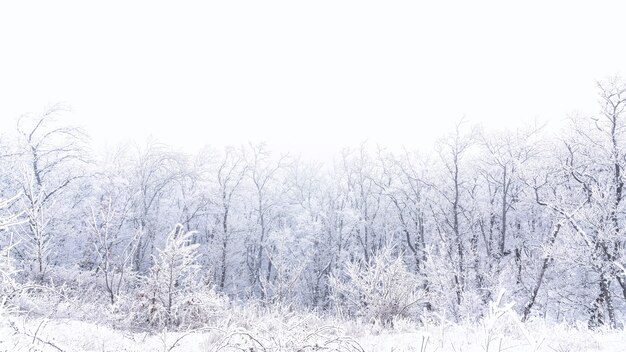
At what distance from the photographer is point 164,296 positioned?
8.15 meters

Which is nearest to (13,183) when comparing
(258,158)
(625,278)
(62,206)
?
(62,206)

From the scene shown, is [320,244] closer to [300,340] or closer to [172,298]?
[172,298]

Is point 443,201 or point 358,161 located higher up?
point 358,161

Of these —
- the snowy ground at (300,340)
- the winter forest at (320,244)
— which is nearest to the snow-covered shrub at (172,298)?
the winter forest at (320,244)

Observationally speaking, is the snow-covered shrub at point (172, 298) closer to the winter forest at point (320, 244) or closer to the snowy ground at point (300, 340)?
the winter forest at point (320, 244)

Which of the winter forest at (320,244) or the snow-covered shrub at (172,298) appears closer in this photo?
the winter forest at (320,244)

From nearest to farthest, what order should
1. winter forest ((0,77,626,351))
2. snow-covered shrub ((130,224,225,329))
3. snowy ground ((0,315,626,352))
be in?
snowy ground ((0,315,626,352)), winter forest ((0,77,626,351)), snow-covered shrub ((130,224,225,329))

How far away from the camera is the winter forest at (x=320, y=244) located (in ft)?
15.0

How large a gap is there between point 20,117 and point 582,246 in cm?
2754

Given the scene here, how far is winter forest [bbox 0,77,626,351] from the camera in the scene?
4578 mm

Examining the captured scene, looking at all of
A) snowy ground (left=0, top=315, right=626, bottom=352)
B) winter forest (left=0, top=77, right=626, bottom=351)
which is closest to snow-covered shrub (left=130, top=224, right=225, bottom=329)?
winter forest (left=0, top=77, right=626, bottom=351)

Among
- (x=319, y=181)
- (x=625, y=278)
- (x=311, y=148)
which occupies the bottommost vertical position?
(x=625, y=278)

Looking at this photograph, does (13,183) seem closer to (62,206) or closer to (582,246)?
(62,206)

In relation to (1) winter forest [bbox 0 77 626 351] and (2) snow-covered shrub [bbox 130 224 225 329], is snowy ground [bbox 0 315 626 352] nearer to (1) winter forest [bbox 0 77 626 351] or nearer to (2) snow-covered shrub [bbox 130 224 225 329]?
(1) winter forest [bbox 0 77 626 351]
